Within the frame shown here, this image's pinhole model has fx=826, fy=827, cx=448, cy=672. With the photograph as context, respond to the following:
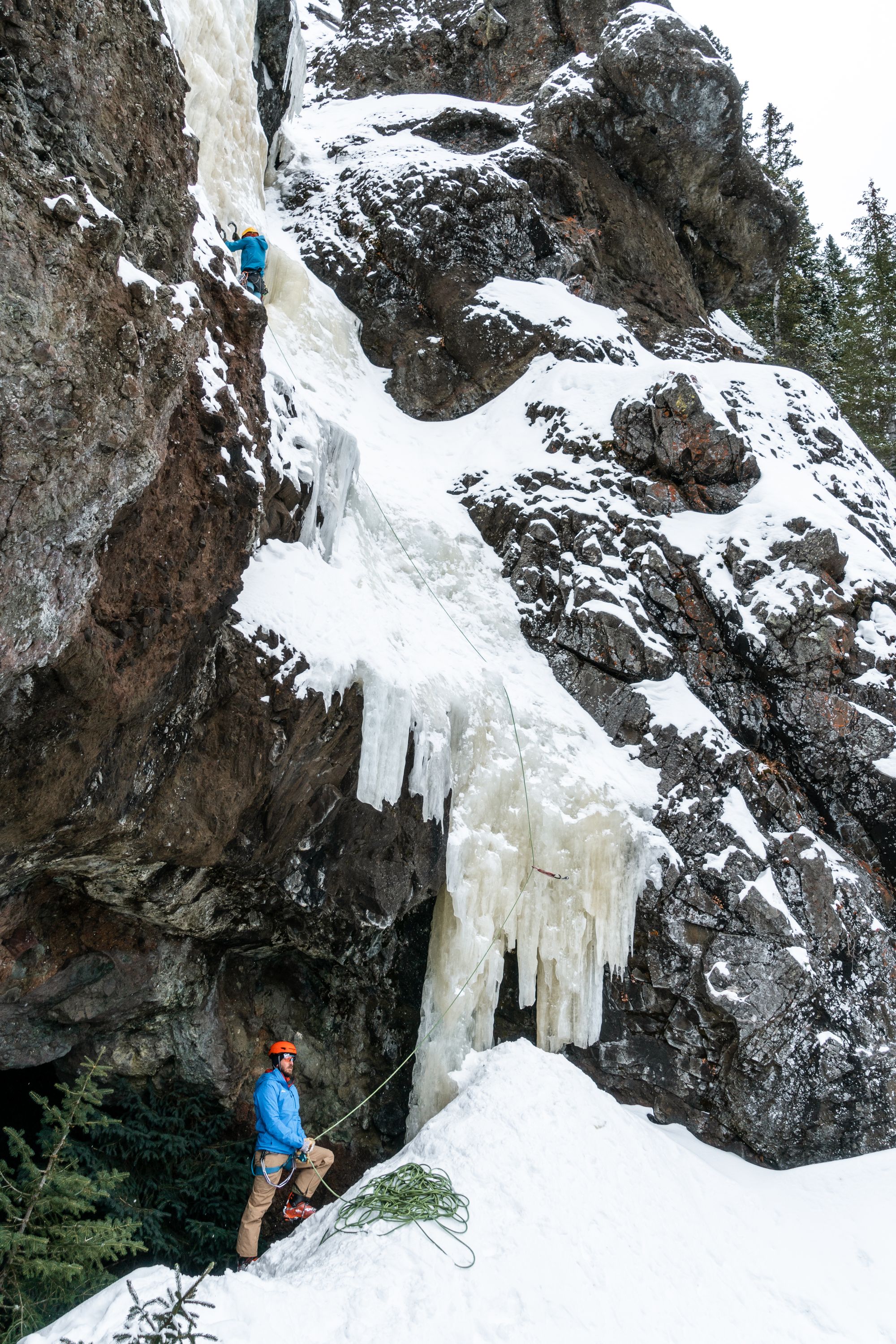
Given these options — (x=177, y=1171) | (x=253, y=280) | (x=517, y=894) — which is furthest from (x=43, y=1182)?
(x=253, y=280)

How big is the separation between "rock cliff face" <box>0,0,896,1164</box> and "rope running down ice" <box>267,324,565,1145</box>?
0.63 m

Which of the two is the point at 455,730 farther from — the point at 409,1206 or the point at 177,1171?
the point at 177,1171

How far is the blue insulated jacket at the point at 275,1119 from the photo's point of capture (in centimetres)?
534

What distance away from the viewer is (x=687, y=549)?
9289mm

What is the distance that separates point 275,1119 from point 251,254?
8.56 metres

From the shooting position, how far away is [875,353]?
1917 centimetres

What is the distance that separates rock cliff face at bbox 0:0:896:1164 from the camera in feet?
12.9

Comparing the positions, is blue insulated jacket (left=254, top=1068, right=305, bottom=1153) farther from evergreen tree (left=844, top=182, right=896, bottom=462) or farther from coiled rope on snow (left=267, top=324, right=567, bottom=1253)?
evergreen tree (left=844, top=182, right=896, bottom=462)

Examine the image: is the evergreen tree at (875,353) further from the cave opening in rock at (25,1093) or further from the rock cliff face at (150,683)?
the cave opening in rock at (25,1093)

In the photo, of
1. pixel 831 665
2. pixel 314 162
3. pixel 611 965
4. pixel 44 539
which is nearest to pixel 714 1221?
pixel 611 965

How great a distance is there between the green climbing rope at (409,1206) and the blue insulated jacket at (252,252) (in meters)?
8.88

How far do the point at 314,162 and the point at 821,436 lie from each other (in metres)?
9.35

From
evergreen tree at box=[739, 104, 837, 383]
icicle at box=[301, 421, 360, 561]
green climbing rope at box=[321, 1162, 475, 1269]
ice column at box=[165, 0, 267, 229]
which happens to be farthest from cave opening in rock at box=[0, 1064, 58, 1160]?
evergreen tree at box=[739, 104, 837, 383]

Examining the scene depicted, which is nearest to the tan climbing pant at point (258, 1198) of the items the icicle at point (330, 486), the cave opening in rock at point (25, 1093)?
the cave opening in rock at point (25, 1093)
